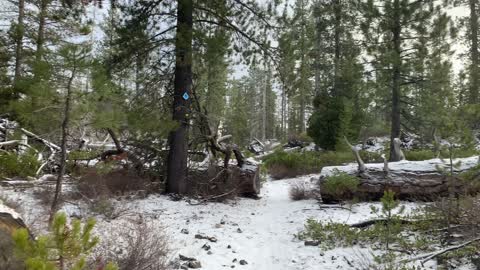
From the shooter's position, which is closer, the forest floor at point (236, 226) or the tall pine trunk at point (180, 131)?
the forest floor at point (236, 226)

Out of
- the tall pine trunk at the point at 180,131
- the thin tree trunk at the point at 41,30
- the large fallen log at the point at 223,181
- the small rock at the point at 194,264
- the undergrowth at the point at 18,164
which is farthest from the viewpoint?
the large fallen log at the point at 223,181

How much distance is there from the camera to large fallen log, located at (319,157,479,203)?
6977mm

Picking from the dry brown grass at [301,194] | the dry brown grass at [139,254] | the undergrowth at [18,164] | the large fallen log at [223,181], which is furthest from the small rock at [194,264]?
the dry brown grass at [301,194]

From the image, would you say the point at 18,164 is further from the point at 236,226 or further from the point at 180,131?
the point at 236,226

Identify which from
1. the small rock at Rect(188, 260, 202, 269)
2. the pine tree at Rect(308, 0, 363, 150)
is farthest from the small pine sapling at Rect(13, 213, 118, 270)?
the pine tree at Rect(308, 0, 363, 150)

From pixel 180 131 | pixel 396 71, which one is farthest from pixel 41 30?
pixel 396 71

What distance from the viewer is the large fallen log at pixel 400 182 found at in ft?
22.9

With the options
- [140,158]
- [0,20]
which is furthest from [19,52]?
[140,158]

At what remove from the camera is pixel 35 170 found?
6809mm

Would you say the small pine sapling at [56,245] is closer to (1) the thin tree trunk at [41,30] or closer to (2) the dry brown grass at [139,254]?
(2) the dry brown grass at [139,254]

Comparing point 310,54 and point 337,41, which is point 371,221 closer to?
point 310,54

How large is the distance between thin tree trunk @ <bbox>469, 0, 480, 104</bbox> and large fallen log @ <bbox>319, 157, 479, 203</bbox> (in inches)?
348

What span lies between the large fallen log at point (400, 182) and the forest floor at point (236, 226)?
364mm

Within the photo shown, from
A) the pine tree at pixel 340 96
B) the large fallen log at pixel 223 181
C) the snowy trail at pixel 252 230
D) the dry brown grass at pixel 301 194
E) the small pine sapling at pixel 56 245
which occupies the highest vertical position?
the pine tree at pixel 340 96
